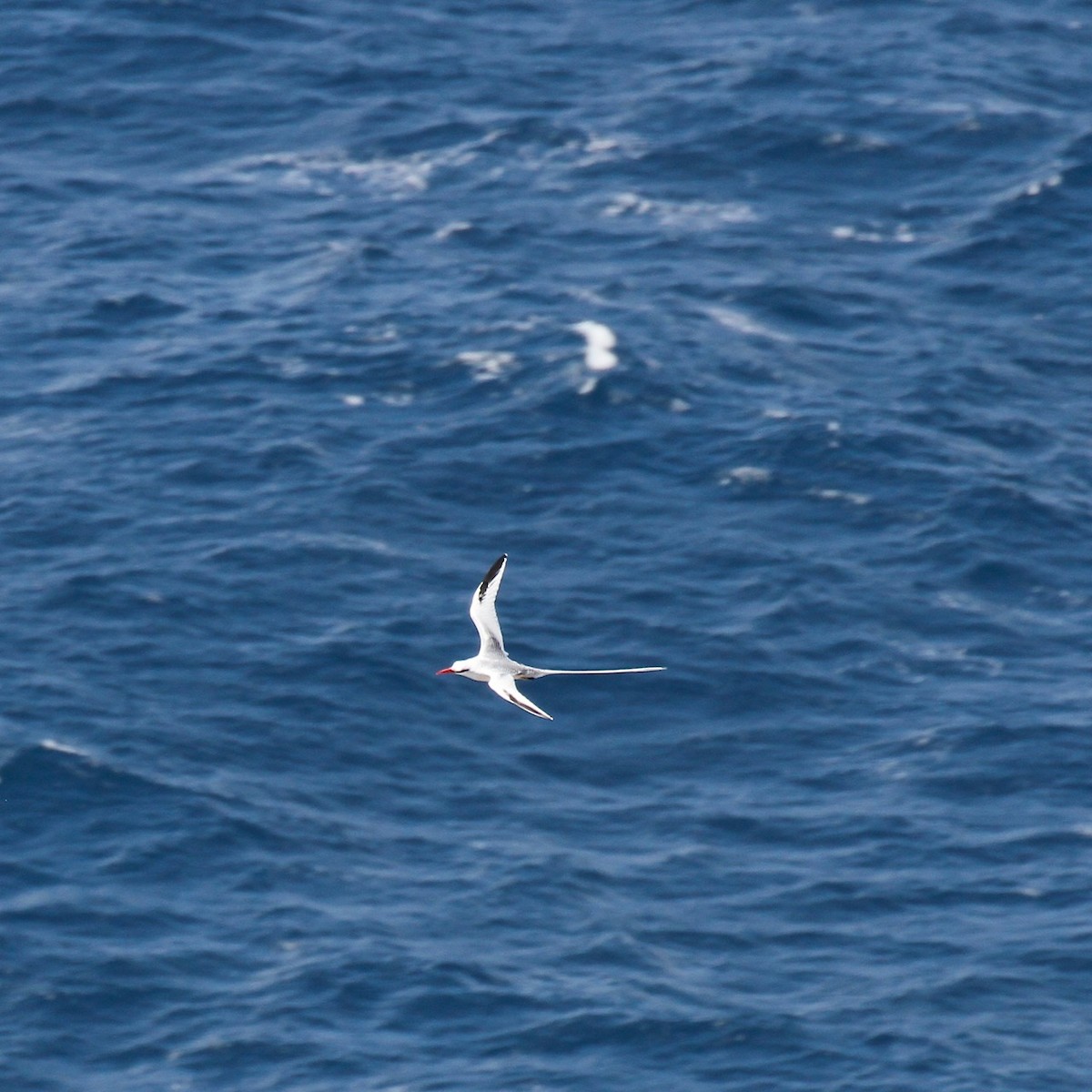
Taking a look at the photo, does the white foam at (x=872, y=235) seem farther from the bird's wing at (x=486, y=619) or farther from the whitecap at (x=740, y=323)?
the bird's wing at (x=486, y=619)

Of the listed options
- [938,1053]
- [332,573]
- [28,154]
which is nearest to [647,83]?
[28,154]

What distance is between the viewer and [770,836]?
9900cm

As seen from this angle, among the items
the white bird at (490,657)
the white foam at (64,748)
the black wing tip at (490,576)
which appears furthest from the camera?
the white foam at (64,748)

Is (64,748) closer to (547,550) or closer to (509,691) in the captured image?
(547,550)

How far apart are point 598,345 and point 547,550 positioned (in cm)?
1428

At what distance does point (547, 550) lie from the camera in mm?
110188

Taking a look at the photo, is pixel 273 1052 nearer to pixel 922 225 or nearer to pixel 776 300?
pixel 776 300

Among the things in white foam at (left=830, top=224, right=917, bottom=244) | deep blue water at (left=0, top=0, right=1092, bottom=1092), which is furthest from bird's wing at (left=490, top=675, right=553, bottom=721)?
white foam at (left=830, top=224, right=917, bottom=244)

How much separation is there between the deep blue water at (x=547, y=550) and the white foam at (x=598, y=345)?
464 mm

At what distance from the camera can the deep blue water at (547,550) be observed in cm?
9319

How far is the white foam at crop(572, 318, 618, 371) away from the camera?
392 ft

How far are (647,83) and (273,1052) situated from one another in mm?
68259

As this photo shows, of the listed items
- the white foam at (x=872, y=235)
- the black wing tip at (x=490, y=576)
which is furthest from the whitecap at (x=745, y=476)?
the black wing tip at (x=490, y=576)

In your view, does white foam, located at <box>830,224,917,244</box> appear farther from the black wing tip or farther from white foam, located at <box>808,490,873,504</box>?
the black wing tip
